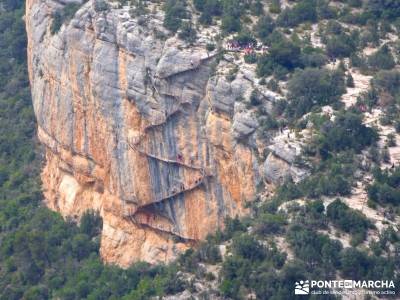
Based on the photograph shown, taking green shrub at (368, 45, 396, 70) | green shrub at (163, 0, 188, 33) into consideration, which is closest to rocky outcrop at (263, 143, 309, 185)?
green shrub at (368, 45, 396, 70)

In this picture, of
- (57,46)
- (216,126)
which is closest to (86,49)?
(57,46)

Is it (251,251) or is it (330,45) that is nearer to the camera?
(251,251)

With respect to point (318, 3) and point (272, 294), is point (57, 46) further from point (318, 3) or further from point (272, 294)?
point (272, 294)

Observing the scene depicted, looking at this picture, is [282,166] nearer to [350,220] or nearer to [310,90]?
[310,90]

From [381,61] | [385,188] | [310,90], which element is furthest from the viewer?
[381,61]

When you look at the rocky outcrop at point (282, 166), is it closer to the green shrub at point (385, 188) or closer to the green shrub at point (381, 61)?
the green shrub at point (385, 188)

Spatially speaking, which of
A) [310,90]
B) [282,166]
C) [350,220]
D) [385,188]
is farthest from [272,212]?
[310,90]
